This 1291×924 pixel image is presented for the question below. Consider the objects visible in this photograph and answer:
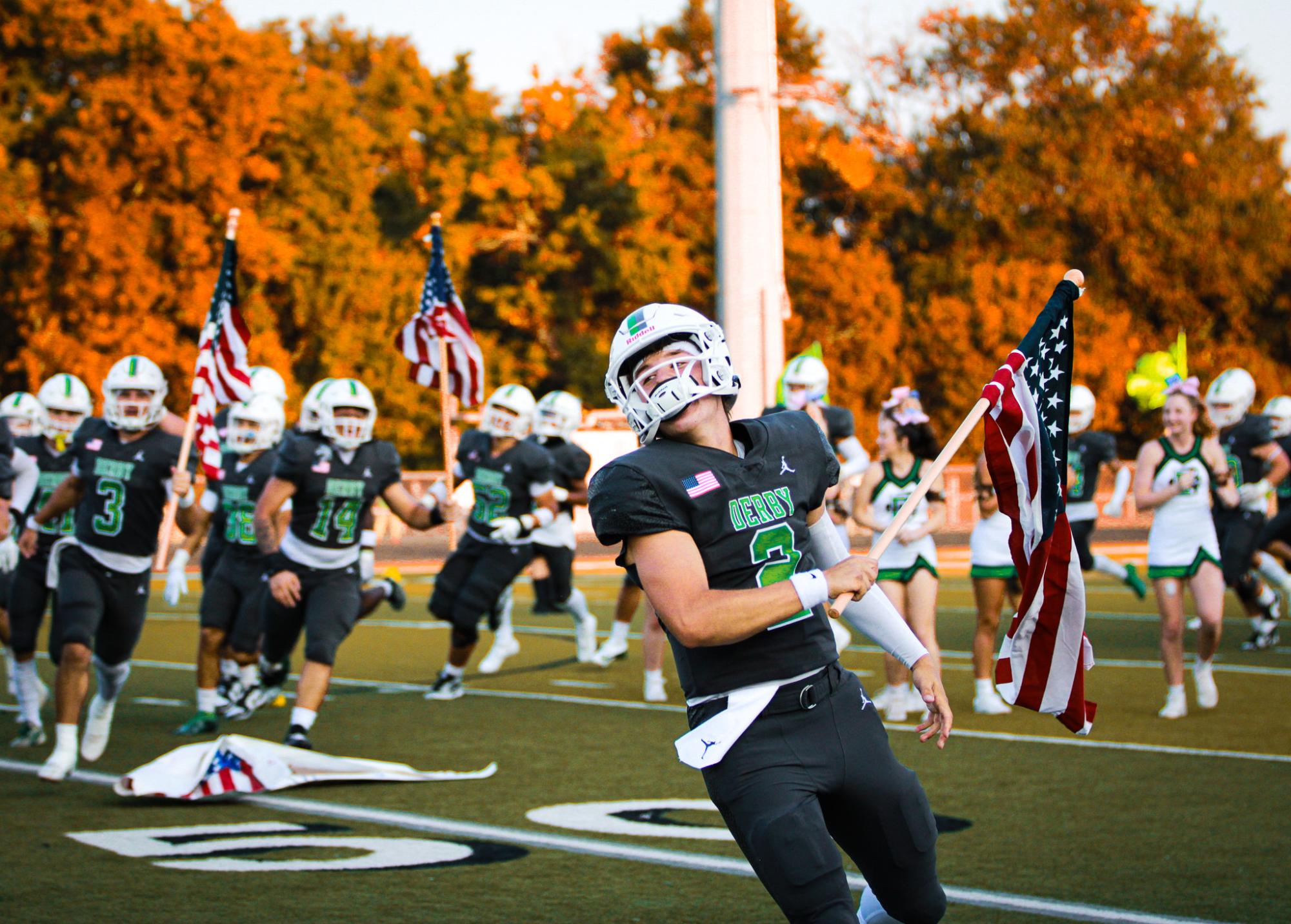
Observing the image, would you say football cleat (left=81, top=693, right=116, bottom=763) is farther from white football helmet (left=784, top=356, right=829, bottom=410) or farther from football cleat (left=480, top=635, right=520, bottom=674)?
white football helmet (left=784, top=356, right=829, bottom=410)

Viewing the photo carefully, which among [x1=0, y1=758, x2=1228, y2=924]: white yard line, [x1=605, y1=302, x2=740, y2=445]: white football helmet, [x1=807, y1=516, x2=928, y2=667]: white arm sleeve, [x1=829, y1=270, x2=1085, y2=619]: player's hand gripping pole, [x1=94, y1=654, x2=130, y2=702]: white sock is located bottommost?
[x1=0, y1=758, x2=1228, y2=924]: white yard line

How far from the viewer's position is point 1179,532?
1008 centimetres

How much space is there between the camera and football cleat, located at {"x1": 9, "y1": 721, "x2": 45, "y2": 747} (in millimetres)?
→ 9523

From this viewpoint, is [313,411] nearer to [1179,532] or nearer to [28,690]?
[28,690]

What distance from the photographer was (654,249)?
143ft

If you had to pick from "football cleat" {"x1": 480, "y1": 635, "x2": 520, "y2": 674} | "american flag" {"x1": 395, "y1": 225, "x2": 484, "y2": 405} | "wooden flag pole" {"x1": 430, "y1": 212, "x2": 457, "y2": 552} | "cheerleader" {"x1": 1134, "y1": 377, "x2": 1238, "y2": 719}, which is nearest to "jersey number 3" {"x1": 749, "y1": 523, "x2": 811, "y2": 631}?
"cheerleader" {"x1": 1134, "y1": 377, "x2": 1238, "y2": 719}

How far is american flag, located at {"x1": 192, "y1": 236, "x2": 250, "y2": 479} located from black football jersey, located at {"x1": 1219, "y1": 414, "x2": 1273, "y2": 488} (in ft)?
24.8

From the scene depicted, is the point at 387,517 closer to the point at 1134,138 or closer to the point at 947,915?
the point at 1134,138

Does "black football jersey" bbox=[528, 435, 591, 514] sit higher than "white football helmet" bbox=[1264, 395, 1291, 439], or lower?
lower

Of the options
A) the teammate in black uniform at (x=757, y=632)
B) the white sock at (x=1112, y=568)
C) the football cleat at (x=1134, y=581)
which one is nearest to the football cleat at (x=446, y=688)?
the white sock at (x=1112, y=568)

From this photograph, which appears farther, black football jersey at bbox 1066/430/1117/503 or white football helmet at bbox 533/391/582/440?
white football helmet at bbox 533/391/582/440

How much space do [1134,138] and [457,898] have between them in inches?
1715

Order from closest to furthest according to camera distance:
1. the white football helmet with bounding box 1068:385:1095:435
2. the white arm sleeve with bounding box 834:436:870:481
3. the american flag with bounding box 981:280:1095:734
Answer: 1. the american flag with bounding box 981:280:1095:734
2. the white arm sleeve with bounding box 834:436:870:481
3. the white football helmet with bounding box 1068:385:1095:435

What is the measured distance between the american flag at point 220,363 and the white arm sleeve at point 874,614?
6.56 m
